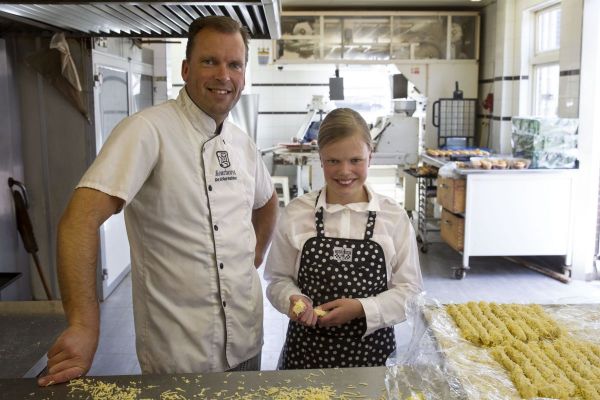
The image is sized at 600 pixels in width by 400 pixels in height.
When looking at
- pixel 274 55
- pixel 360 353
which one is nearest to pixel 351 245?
pixel 360 353

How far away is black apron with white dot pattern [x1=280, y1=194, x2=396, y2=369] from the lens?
5.91 ft

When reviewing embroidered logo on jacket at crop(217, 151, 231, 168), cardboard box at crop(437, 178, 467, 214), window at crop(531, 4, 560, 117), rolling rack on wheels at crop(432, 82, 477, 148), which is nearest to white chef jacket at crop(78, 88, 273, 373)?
embroidered logo on jacket at crop(217, 151, 231, 168)

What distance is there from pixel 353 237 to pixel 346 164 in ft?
0.76

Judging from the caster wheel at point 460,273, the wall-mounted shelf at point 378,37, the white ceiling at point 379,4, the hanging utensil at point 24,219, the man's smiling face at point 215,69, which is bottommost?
the caster wheel at point 460,273

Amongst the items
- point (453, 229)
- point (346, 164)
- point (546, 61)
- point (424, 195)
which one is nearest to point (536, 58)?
point (546, 61)

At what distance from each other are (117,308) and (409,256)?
3079 mm

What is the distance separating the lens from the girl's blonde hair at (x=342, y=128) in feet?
5.75

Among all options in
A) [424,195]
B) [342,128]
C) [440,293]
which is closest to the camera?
[342,128]

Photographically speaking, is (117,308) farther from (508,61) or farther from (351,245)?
(508,61)

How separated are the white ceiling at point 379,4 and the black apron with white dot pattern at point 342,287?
6.35m

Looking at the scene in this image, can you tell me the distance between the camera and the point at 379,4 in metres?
7.91

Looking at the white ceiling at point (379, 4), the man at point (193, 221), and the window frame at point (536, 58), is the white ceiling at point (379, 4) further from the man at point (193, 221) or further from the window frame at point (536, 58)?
the man at point (193, 221)

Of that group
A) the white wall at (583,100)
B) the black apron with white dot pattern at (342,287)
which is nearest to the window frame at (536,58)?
the white wall at (583,100)

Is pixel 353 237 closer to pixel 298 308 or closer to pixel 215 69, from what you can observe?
pixel 298 308
